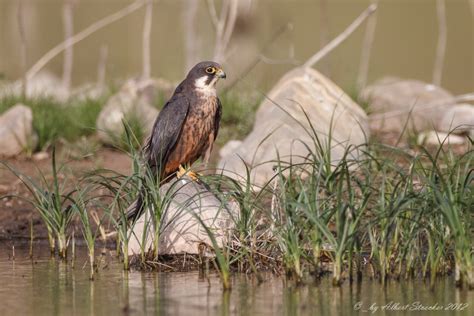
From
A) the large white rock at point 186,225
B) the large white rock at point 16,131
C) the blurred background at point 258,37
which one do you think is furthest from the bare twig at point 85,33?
the large white rock at point 186,225

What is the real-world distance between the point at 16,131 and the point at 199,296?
477 centimetres

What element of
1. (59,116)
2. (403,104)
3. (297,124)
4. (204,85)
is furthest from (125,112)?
(403,104)

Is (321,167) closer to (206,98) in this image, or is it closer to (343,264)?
(343,264)

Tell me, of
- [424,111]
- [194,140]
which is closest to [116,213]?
[194,140]

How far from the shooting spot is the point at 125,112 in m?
10.2

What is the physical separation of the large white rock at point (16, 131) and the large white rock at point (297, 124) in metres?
2.05

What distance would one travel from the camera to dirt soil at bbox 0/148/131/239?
8539 millimetres

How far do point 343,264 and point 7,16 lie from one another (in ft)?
51.6

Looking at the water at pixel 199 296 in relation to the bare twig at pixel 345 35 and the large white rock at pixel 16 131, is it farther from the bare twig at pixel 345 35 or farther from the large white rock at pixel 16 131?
the bare twig at pixel 345 35

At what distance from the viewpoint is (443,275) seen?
6.29 m

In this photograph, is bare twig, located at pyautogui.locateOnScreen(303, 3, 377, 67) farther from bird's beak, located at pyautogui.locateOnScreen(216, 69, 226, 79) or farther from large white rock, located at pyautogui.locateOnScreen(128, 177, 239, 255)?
large white rock, located at pyautogui.locateOnScreen(128, 177, 239, 255)

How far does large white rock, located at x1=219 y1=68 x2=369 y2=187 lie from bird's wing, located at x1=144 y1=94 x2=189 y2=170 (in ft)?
3.40

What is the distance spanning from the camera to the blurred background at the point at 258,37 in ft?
51.4

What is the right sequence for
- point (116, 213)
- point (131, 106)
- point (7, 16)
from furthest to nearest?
1. point (7, 16)
2. point (131, 106)
3. point (116, 213)
